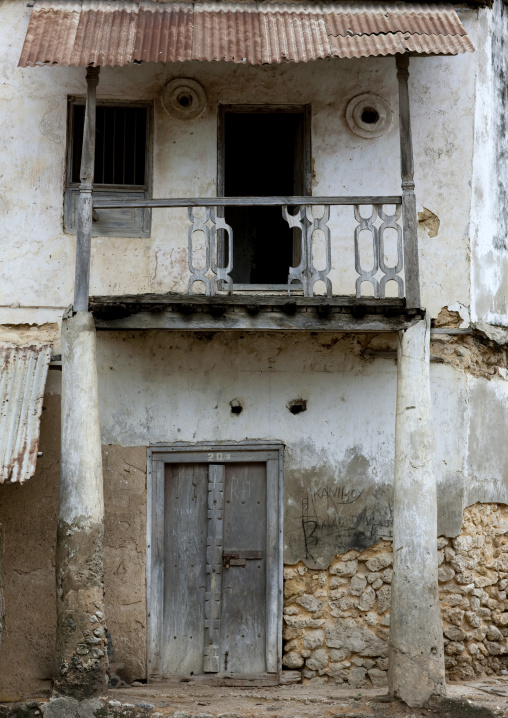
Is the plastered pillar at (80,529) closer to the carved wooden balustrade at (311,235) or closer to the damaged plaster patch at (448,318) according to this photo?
the carved wooden balustrade at (311,235)

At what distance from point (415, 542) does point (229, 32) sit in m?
4.94

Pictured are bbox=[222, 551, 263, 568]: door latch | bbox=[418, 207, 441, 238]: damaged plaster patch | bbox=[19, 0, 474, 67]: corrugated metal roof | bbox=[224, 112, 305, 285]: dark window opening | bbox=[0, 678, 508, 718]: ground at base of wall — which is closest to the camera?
bbox=[0, 678, 508, 718]: ground at base of wall

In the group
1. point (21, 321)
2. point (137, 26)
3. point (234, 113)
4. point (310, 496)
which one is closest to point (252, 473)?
point (310, 496)

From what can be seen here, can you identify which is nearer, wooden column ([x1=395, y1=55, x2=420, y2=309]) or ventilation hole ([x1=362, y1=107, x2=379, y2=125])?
wooden column ([x1=395, y1=55, x2=420, y2=309])

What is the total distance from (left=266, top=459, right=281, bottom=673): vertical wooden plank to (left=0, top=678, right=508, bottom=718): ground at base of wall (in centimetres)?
62

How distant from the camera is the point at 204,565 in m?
9.12

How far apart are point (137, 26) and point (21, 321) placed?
3.02m

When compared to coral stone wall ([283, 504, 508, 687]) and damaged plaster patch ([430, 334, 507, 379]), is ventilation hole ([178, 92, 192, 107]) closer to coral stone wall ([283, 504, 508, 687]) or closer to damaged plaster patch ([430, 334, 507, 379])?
damaged plaster patch ([430, 334, 507, 379])

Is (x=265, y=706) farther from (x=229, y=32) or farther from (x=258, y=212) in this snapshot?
(x=229, y=32)

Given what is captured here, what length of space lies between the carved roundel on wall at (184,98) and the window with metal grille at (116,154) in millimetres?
240

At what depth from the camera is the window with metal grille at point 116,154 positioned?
9.45 meters

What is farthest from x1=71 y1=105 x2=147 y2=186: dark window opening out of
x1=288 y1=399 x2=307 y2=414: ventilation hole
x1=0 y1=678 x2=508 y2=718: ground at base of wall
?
x1=0 y1=678 x2=508 y2=718: ground at base of wall

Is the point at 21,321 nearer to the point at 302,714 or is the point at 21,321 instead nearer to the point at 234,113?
the point at 234,113

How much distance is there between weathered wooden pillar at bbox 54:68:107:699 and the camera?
304 inches
